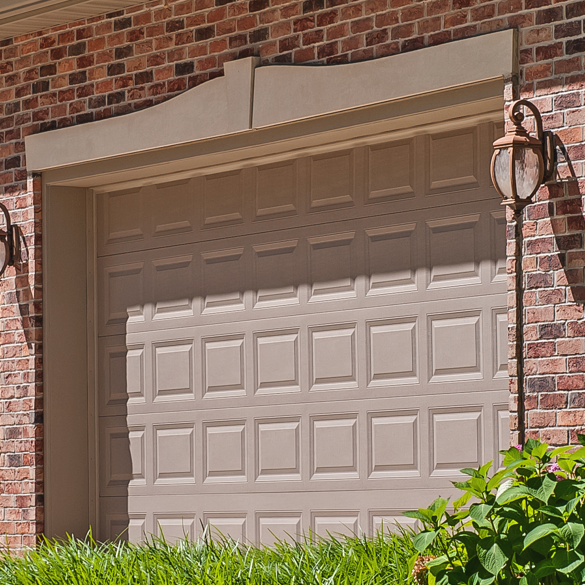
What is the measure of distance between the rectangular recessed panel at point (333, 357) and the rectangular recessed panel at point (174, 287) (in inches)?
42.5

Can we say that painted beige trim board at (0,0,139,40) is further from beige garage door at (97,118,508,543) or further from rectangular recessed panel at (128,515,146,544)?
rectangular recessed panel at (128,515,146,544)

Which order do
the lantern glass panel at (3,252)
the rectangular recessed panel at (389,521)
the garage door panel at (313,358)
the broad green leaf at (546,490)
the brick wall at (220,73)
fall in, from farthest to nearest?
the lantern glass panel at (3,252) → the rectangular recessed panel at (389,521) → the garage door panel at (313,358) → the brick wall at (220,73) → the broad green leaf at (546,490)

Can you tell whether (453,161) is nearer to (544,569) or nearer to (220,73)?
(220,73)

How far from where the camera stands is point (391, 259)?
6.82m

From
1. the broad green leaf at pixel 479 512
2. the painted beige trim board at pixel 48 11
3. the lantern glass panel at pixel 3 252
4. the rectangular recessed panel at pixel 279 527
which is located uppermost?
the painted beige trim board at pixel 48 11

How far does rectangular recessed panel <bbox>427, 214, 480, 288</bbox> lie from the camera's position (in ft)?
21.4

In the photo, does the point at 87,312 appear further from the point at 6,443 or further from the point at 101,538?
the point at 101,538

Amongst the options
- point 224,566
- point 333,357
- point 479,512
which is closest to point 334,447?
point 333,357

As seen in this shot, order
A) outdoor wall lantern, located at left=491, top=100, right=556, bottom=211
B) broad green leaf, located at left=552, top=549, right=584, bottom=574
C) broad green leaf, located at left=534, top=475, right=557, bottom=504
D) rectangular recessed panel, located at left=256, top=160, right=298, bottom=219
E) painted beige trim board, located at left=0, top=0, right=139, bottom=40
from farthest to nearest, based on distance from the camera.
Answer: painted beige trim board, located at left=0, top=0, right=139, bottom=40 → rectangular recessed panel, located at left=256, top=160, right=298, bottom=219 → outdoor wall lantern, located at left=491, top=100, right=556, bottom=211 → broad green leaf, located at left=534, top=475, right=557, bottom=504 → broad green leaf, located at left=552, top=549, right=584, bottom=574

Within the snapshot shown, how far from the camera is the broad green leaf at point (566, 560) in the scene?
11.6 feet

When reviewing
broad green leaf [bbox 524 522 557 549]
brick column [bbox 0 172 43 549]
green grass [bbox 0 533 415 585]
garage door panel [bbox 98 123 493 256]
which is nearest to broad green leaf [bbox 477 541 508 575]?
broad green leaf [bbox 524 522 557 549]

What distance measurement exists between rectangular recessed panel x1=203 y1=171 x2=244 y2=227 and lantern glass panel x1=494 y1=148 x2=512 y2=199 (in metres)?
2.32

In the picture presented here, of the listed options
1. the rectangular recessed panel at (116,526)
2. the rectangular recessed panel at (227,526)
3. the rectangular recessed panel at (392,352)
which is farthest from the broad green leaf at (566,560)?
the rectangular recessed panel at (116,526)

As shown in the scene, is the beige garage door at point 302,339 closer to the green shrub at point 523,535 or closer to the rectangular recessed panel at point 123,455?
the rectangular recessed panel at point 123,455
